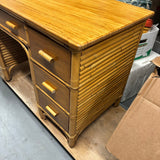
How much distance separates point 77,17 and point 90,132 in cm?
78

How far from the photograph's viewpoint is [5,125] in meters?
1.26

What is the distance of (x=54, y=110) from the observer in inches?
37.3

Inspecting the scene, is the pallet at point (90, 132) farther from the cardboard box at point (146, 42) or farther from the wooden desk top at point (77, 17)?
the wooden desk top at point (77, 17)

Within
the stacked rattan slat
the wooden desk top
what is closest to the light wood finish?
the wooden desk top

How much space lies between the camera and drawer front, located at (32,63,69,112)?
77cm

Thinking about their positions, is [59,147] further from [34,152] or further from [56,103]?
[56,103]

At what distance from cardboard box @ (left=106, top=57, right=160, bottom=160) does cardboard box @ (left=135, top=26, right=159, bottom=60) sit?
0.71 m

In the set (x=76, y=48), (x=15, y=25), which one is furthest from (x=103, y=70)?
(x=15, y=25)

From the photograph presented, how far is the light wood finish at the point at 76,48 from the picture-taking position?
0.62 m

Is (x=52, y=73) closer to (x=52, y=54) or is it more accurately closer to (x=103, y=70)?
(x=52, y=54)

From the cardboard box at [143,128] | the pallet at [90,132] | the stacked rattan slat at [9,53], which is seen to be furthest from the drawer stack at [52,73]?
the stacked rattan slat at [9,53]

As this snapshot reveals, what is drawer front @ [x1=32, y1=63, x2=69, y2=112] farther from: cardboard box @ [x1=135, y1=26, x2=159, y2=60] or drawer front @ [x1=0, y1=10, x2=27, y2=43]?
cardboard box @ [x1=135, y1=26, x2=159, y2=60]

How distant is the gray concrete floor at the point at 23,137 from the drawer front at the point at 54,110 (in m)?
0.27

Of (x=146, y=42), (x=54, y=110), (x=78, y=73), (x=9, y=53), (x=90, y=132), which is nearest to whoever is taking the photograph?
(x=78, y=73)
